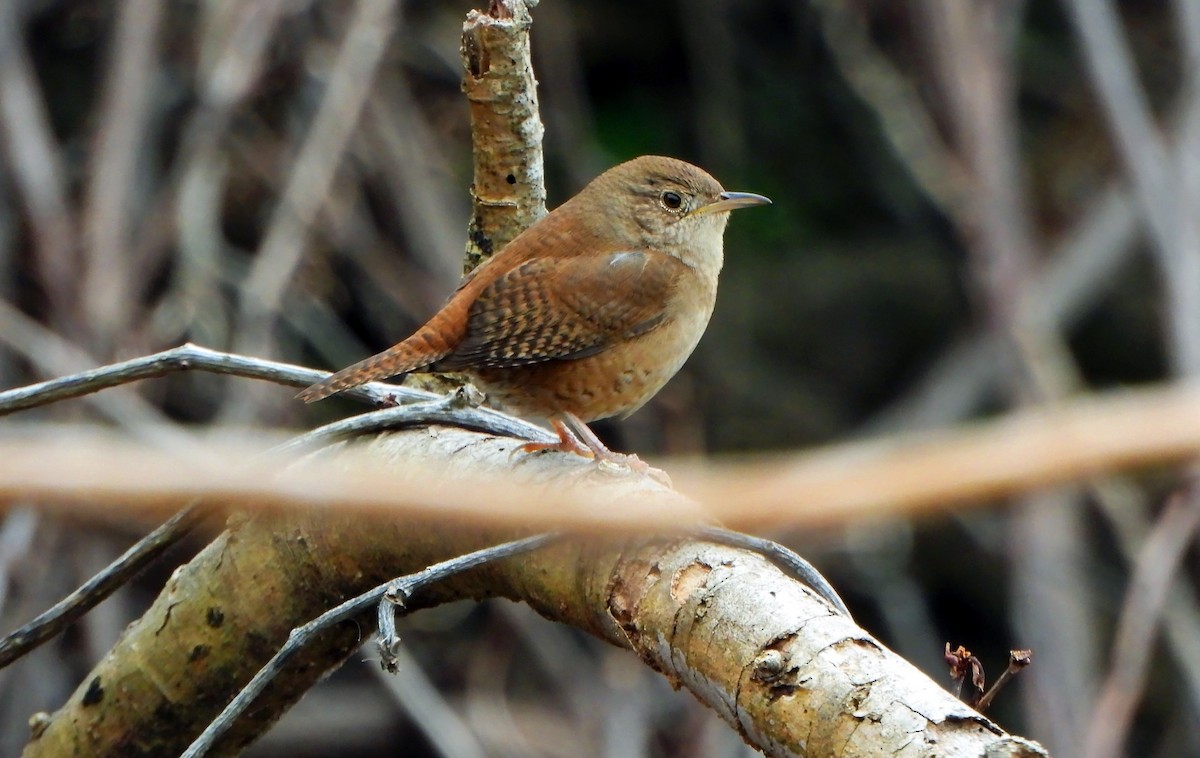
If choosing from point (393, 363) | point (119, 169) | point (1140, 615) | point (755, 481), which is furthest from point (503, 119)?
point (1140, 615)

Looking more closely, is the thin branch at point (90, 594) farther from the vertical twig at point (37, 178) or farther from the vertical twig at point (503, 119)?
the vertical twig at point (37, 178)

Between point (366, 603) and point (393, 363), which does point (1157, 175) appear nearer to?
point (393, 363)

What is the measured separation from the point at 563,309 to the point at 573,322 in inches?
1.2

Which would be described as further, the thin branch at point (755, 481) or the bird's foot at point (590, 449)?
the bird's foot at point (590, 449)

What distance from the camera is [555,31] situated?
4480 mm

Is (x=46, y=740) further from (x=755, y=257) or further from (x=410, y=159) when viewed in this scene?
(x=755, y=257)

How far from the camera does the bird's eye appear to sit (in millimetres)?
2996

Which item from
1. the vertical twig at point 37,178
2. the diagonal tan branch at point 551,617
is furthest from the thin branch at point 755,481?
the vertical twig at point 37,178

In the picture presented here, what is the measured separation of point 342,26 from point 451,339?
2010 mm

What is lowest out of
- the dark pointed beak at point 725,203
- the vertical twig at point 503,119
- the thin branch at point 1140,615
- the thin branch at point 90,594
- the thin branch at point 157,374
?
the thin branch at point 1140,615

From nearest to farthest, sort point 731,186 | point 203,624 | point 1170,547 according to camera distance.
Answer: point 203,624
point 1170,547
point 731,186

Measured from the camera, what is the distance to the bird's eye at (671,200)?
2996mm

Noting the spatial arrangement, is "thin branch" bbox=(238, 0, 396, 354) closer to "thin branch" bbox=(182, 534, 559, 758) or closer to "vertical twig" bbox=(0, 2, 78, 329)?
"vertical twig" bbox=(0, 2, 78, 329)

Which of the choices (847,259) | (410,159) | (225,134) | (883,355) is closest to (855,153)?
(847,259)
